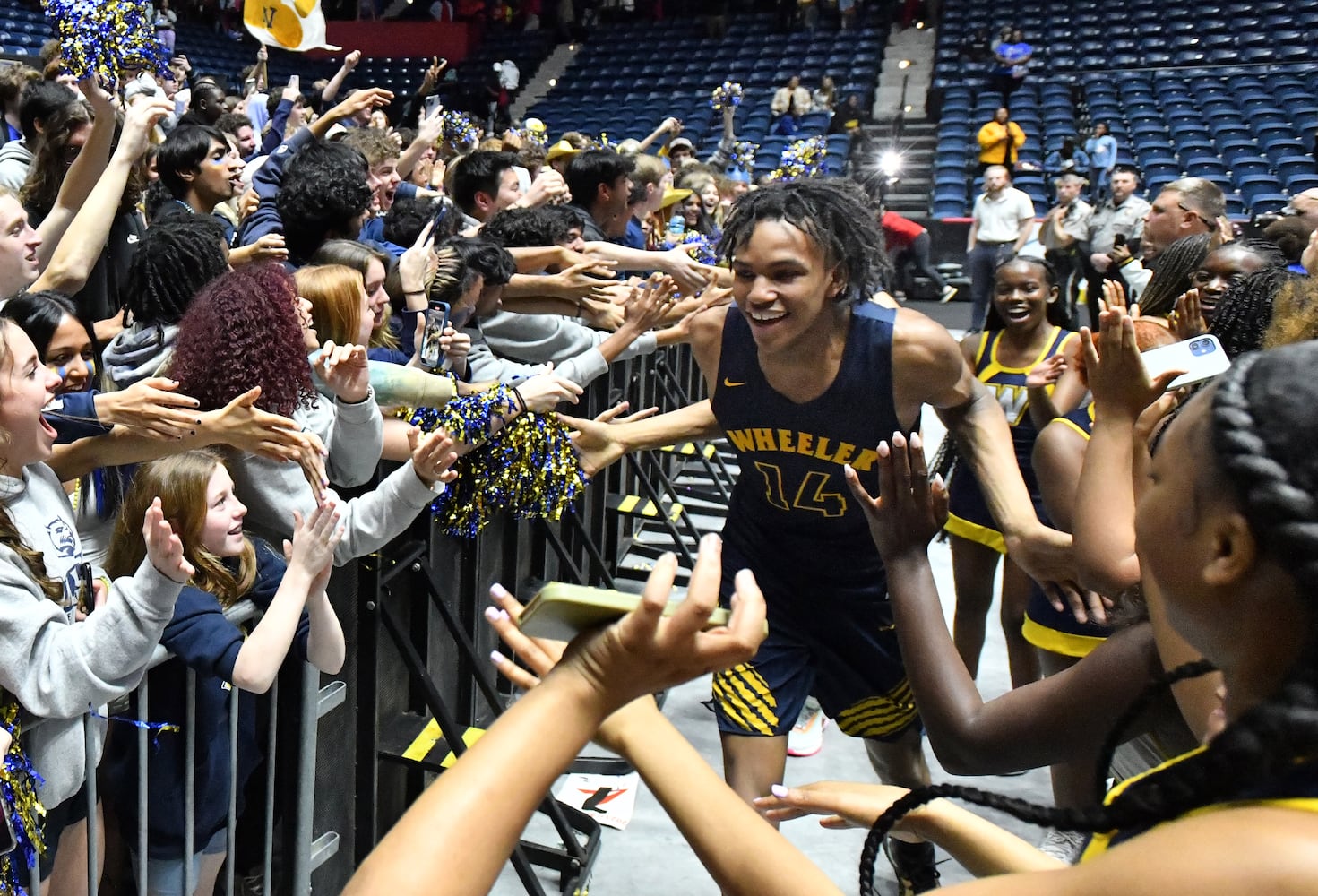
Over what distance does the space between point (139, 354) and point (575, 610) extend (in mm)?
2119

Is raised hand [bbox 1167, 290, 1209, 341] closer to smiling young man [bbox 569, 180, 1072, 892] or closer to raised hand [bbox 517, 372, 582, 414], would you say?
smiling young man [bbox 569, 180, 1072, 892]

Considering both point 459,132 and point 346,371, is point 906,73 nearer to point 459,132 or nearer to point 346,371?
point 459,132

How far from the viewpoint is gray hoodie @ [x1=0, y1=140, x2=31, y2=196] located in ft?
12.8

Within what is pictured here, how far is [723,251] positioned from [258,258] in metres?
1.41

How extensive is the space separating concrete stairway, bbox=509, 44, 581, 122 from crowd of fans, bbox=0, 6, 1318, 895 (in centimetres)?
1570

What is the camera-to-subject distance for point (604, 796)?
356cm

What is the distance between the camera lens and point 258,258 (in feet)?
11.1

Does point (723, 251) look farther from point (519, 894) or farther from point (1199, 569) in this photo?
point (1199, 569)

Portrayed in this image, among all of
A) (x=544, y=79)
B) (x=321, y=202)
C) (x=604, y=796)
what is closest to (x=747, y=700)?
(x=604, y=796)

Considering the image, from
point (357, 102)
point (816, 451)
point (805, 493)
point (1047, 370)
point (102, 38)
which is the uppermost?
point (102, 38)

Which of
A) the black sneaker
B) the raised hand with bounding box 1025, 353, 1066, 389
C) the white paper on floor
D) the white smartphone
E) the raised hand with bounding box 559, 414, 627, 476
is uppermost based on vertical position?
the white smartphone

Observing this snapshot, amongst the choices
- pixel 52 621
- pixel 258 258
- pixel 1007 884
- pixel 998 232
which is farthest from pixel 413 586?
pixel 998 232

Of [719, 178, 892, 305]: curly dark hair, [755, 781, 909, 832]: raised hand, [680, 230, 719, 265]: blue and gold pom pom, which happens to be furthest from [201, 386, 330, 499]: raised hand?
[680, 230, 719, 265]: blue and gold pom pom

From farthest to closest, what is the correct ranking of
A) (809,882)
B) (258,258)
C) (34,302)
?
1. (258,258)
2. (34,302)
3. (809,882)
